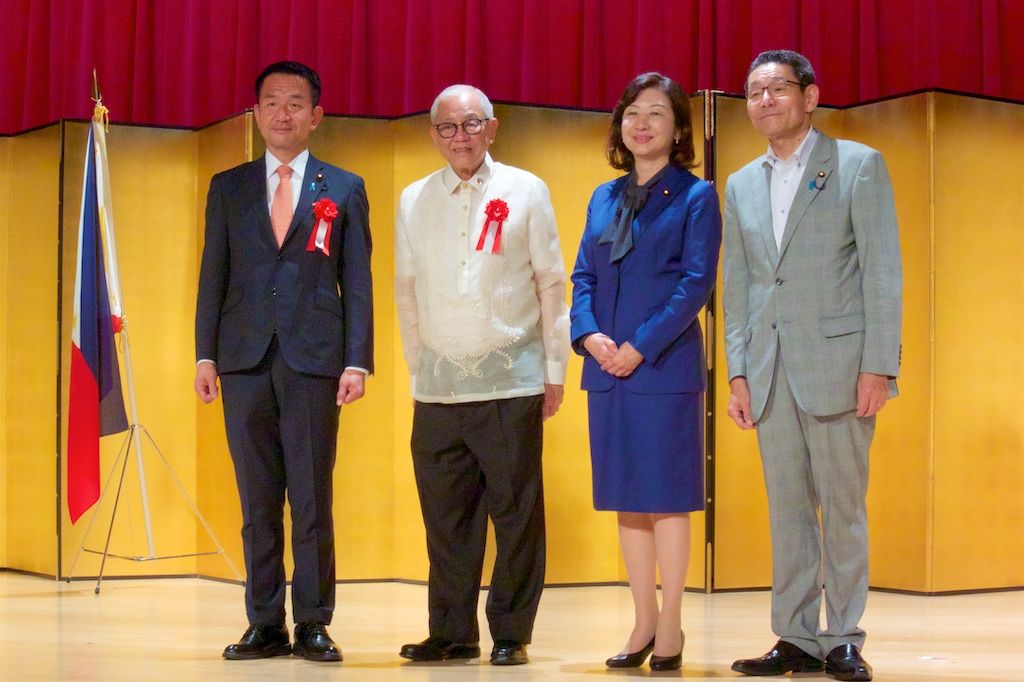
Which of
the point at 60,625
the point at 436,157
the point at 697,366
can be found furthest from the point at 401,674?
Result: the point at 436,157

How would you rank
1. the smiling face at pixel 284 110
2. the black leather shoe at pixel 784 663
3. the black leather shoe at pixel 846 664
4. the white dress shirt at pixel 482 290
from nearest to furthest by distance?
the black leather shoe at pixel 846 664
the black leather shoe at pixel 784 663
the white dress shirt at pixel 482 290
the smiling face at pixel 284 110

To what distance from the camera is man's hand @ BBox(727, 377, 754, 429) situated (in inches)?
136

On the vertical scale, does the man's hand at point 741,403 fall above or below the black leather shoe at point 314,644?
above

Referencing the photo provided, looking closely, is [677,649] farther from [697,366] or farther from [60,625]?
[60,625]

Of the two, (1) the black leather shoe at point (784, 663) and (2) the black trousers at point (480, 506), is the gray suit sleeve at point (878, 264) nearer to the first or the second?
(1) the black leather shoe at point (784, 663)

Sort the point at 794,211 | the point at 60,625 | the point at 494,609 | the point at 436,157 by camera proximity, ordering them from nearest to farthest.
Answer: the point at 794,211
the point at 494,609
the point at 60,625
the point at 436,157

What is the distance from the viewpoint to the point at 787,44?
5910mm

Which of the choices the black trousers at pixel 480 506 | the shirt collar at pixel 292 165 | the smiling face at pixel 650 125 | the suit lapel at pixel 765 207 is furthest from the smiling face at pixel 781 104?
the shirt collar at pixel 292 165

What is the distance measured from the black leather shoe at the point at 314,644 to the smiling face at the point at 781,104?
1.74 m

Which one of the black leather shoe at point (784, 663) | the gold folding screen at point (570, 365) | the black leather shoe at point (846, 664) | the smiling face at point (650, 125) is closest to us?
the black leather shoe at point (846, 664)

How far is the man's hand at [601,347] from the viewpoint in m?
3.41

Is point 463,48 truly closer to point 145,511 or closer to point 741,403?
point 145,511

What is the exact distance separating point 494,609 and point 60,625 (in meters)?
1.54

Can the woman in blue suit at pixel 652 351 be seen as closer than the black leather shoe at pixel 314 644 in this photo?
Yes
